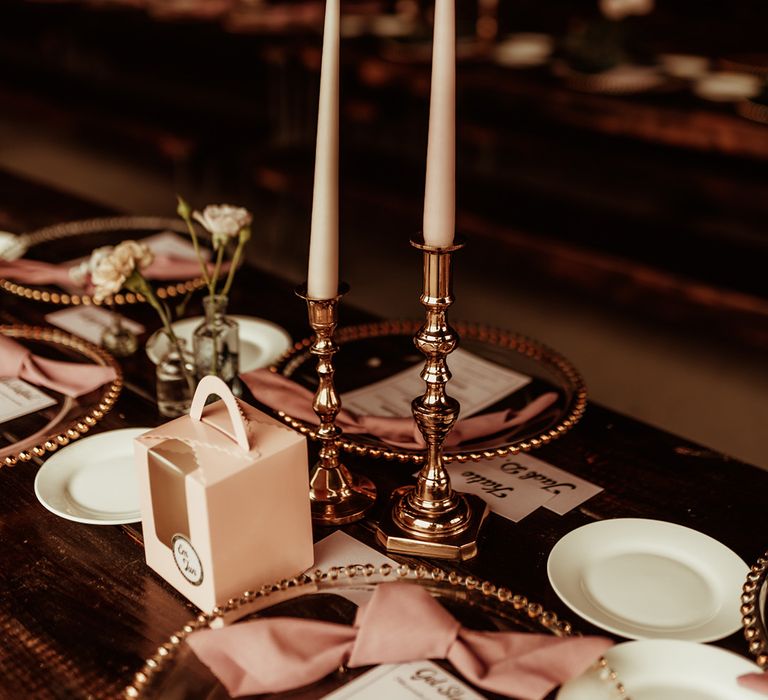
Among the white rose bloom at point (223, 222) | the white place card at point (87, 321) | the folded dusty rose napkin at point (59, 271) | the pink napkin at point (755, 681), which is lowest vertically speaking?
the white place card at point (87, 321)

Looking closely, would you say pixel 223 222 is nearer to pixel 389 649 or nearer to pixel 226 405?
pixel 226 405

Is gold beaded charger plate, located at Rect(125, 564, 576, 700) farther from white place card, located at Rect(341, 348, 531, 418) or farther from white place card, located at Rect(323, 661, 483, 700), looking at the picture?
white place card, located at Rect(341, 348, 531, 418)

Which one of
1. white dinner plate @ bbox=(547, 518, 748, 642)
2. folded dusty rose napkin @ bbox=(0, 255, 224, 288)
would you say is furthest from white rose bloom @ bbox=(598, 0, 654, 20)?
white dinner plate @ bbox=(547, 518, 748, 642)

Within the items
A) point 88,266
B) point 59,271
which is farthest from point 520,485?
point 59,271

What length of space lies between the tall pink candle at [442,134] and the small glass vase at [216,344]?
0.48 m

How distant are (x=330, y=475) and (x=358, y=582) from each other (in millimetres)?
176

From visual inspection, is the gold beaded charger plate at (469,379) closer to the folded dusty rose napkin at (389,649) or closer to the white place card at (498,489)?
the white place card at (498,489)

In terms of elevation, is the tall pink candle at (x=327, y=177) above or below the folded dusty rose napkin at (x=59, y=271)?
above

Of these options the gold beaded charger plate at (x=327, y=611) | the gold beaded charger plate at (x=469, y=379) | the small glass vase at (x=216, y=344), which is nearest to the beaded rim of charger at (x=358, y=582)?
the gold beaded charger plate at (x=327, y=611)

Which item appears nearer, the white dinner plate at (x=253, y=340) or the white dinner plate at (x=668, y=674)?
the white dinner plate at (x=668, y=674)

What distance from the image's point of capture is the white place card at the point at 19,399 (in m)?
1.23

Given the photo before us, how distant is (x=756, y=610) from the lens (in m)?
0.86

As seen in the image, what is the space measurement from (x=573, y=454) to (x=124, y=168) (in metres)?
4.67

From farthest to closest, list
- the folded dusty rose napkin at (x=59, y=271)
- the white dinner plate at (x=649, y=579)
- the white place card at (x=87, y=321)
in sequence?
the folded dusty rose napkin at (x=59, y=271) < the white place card at (x=87, y=321) < the white dinner plate at (x=649, y=579)
